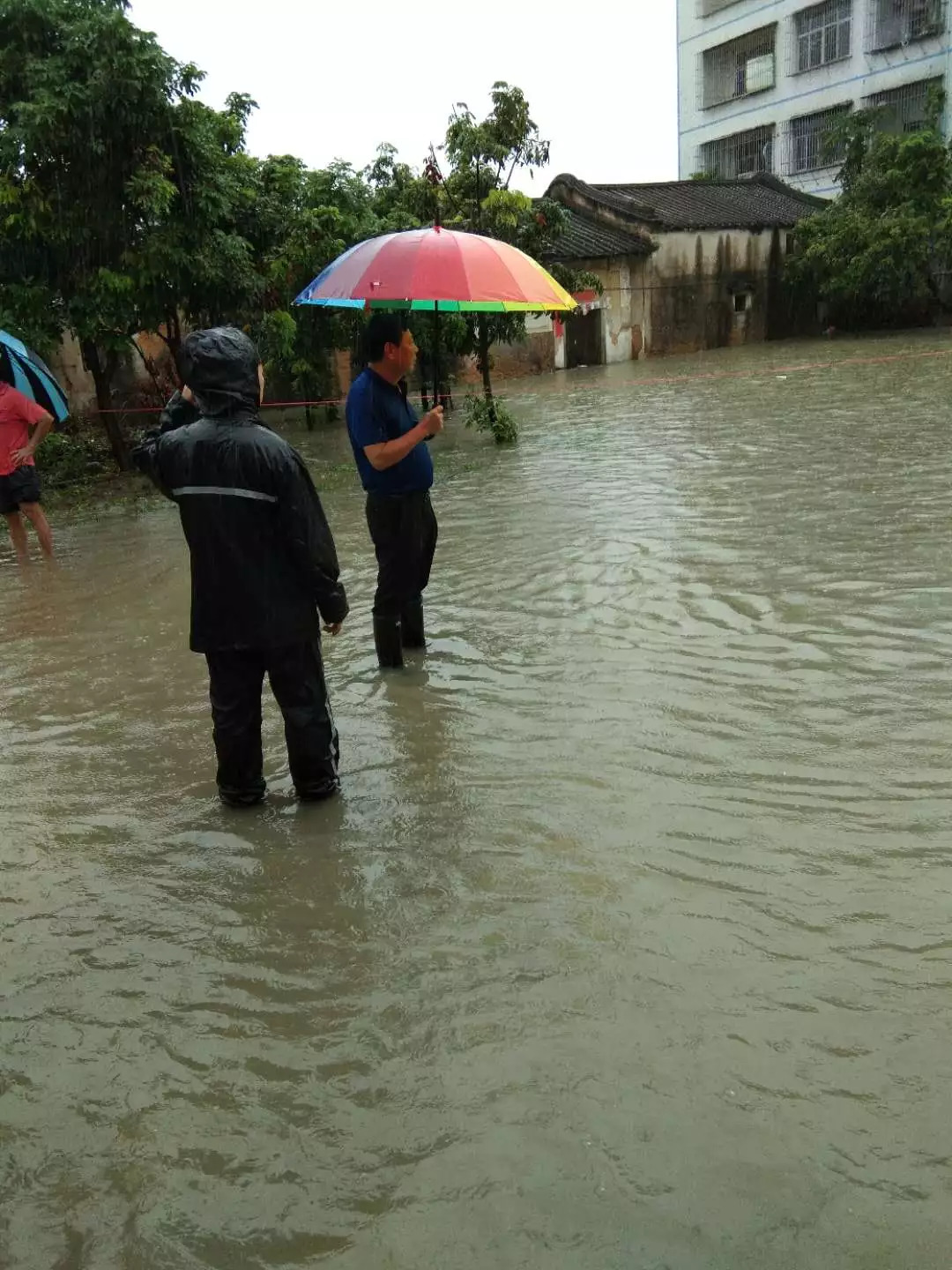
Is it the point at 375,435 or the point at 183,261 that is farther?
the point at 183,261

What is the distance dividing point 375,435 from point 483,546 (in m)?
3.21

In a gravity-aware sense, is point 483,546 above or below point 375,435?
below

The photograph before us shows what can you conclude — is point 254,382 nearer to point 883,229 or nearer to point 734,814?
point 734,814

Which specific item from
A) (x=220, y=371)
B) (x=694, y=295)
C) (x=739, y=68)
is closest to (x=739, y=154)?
(x=739, y=68)

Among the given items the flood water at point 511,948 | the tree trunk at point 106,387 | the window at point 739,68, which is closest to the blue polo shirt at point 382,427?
the flood water at point 511,948

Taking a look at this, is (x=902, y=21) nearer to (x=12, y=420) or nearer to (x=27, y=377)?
(x=27, y=377)

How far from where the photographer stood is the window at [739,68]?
3366 cm

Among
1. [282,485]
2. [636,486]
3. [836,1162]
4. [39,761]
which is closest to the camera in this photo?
[836,1162]

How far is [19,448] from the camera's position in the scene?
7844 mm

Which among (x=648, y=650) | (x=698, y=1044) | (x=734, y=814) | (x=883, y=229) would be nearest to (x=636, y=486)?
(x=648, y=650)

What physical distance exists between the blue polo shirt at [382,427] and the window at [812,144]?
30.6 meters

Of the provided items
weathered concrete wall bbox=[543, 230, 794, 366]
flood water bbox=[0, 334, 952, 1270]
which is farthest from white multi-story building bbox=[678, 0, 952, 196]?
flood water bbox=[0, 334, 952, 1270]

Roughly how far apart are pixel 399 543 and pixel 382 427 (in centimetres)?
59

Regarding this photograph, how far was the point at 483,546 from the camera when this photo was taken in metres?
7.84
